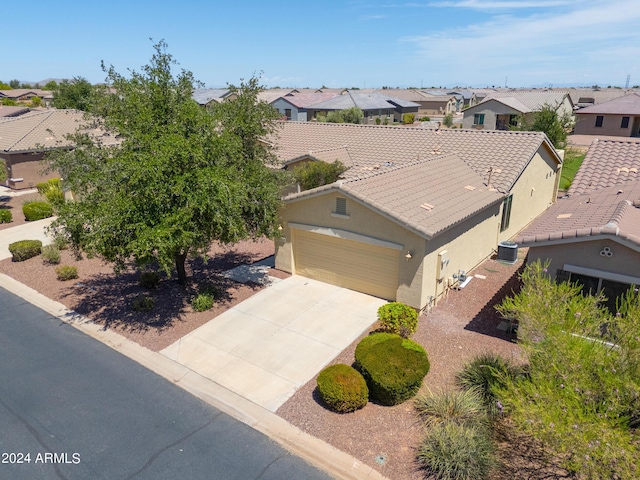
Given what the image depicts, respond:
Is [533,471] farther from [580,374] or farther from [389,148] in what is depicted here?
[389,148]

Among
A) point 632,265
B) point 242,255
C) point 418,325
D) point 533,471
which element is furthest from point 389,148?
point 533,471

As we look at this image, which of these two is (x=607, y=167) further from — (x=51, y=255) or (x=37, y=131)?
(x=37, y=131)

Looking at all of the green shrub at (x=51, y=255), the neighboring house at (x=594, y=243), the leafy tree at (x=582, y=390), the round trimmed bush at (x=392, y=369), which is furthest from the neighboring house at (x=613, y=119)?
the green shrub at (x=51, y=255)

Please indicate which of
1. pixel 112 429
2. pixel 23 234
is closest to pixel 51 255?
pixel 23 234

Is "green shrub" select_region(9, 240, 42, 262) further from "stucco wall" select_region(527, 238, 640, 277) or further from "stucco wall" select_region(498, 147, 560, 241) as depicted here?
"stucco wall" select_region(498, 147, 560, 241)

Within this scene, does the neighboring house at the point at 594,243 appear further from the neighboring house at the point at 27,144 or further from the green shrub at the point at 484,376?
the neighboring house at the point at 27,144

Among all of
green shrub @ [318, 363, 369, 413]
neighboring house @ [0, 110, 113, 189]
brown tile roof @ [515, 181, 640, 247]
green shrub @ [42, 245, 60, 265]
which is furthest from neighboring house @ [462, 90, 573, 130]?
green shrub @ [318, 363, 369, 413]
